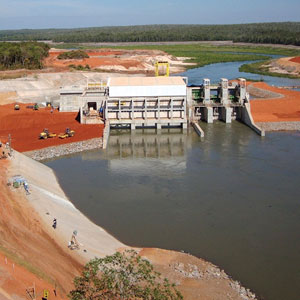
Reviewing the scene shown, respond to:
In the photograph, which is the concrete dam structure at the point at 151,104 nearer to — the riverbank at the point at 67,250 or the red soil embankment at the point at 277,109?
the red soil embankment at the point at 277,109

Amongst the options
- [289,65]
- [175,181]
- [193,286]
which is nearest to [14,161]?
[175,181]

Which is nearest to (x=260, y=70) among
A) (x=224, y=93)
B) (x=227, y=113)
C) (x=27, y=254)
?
(x=224, y=93)

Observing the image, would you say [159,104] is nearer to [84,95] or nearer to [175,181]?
[84,95]

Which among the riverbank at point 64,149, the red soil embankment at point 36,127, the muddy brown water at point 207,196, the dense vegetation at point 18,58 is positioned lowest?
the muddy brown water at point 207,196

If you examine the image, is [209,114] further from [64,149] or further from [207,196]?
[207,196]

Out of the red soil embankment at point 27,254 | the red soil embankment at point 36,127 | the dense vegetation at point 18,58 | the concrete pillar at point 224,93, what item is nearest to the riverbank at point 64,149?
the red soil embankment at point 36,127

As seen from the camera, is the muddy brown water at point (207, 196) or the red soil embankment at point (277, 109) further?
the red soil embankment at point (277, 109)

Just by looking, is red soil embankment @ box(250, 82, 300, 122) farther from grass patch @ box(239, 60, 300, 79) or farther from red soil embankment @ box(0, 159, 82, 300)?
grass patch @ box(239, 60, 300, 79)

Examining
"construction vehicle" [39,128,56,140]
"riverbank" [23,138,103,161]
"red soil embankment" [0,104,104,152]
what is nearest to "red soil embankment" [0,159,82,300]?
"riverbank" [23,138,103,161]
